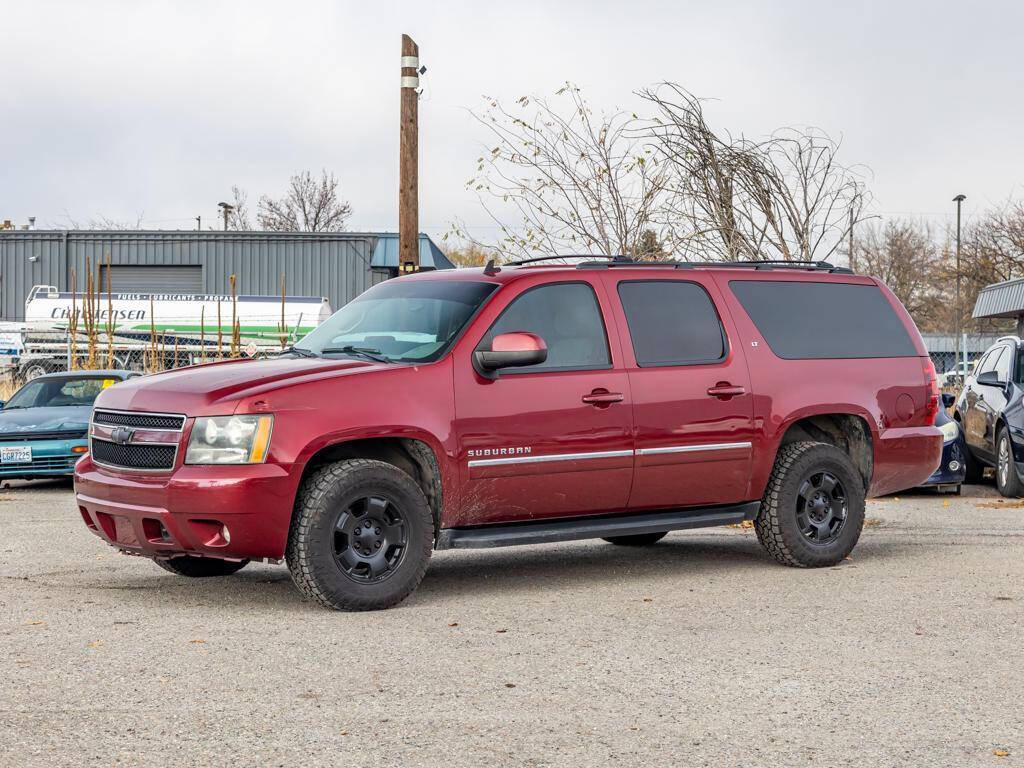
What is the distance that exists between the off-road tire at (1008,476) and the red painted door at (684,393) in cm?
666

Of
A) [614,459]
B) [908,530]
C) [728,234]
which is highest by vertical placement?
[728,234]

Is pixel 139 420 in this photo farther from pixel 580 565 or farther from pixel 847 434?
pixel 847 434

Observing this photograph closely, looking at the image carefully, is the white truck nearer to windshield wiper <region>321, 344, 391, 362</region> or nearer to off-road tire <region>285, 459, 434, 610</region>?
windshield wiper <region>321, 344, 391, 362</region>

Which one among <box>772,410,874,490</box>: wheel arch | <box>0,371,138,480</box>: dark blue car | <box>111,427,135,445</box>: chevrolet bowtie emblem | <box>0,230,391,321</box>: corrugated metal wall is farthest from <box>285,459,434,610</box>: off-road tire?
<box>0,230,391,321</box>: corrugated metal wall

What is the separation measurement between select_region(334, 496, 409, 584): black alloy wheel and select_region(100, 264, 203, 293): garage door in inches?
1617

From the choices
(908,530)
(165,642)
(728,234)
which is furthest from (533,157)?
(165,642)

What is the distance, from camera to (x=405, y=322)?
810 cm

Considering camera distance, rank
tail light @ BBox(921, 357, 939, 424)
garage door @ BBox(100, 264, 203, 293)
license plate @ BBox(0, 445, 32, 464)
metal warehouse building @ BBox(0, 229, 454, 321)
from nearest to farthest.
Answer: tail light @ BBox(921, 357, 939, 424)
license plate @ BBox(0, 445, 32, 464)
metal warehouse building @ BBox(0, 229, 454, 321)
garage door @ BBox(100, 264, 203, 293)

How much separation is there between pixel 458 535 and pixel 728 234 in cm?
1079

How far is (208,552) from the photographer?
7051 mm

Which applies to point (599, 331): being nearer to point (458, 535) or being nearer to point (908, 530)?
point (458, 535)

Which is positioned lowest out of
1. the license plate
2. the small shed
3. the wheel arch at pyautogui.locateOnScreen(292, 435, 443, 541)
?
the license plate

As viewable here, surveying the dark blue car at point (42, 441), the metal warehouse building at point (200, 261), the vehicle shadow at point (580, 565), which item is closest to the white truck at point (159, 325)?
the metal warehouse building at point (200, 261)

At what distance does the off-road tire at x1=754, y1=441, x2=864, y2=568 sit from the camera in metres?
8.79
